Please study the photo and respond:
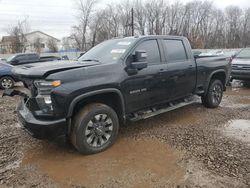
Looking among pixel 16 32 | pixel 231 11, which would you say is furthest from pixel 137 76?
pixel 231 11

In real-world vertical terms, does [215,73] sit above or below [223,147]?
above

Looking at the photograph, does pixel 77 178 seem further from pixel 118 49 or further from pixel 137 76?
pixel 118 49

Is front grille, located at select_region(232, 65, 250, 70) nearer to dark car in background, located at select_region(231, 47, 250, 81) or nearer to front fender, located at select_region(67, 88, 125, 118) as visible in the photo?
dark car in background, located at select_region(231, 47, 250, 81)

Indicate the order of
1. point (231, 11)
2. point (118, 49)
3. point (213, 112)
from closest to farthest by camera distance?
point (118, 49) < point (213, 112) < point (231, 11)

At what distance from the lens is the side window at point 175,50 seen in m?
5.40

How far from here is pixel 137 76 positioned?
4562 mm

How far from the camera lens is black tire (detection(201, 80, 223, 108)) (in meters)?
6.71

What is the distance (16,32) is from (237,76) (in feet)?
190

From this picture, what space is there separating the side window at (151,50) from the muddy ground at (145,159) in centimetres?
141

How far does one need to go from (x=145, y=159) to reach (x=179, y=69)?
2312 mm

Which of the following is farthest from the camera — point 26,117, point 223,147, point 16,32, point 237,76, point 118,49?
point 16,32

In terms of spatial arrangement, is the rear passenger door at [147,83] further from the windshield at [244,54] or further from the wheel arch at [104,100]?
the windshield at [244,54]

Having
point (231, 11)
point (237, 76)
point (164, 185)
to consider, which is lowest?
point (164, 185)

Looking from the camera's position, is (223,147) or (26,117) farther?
(223,147)
